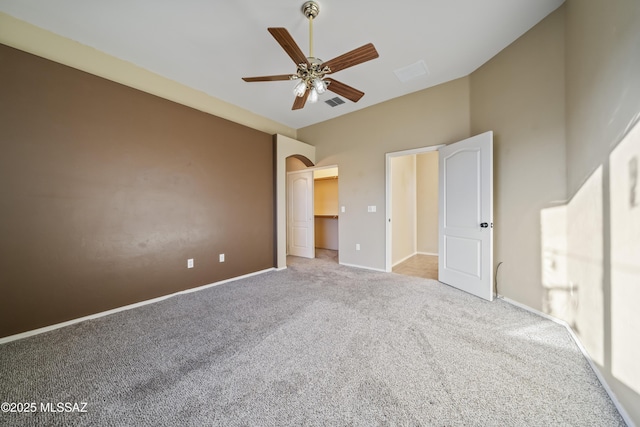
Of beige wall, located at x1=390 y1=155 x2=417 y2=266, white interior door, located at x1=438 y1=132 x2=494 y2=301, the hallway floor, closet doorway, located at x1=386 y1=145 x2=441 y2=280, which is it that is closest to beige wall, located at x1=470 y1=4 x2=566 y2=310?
white interior door, located at x1=438 y1=132 x2=494 y2=301

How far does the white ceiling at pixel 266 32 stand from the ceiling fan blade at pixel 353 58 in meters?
0.55

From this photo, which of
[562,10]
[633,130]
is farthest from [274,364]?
[562,10]

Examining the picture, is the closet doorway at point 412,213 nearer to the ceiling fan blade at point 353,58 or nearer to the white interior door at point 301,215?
the white interior door at point 301,215

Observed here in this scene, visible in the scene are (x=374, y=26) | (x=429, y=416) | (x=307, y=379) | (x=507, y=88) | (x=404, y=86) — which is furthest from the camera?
(x=404, y=86)

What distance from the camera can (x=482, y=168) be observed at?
268cm

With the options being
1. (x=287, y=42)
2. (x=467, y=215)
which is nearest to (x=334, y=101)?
(x=287, y=42)

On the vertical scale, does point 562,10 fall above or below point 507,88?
above

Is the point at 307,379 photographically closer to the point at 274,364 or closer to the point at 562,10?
the point at 274,364

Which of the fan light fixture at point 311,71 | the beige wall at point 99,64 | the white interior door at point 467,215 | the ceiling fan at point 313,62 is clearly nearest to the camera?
the ceiling fan at point 313,62

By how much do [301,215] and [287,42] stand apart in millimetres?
3880

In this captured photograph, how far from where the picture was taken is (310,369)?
1.52m

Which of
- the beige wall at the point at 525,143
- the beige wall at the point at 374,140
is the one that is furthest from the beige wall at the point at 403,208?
the beige wall at the point at 525,143

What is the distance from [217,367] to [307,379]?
667 millimetres

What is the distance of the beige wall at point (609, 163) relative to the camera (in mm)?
1191
